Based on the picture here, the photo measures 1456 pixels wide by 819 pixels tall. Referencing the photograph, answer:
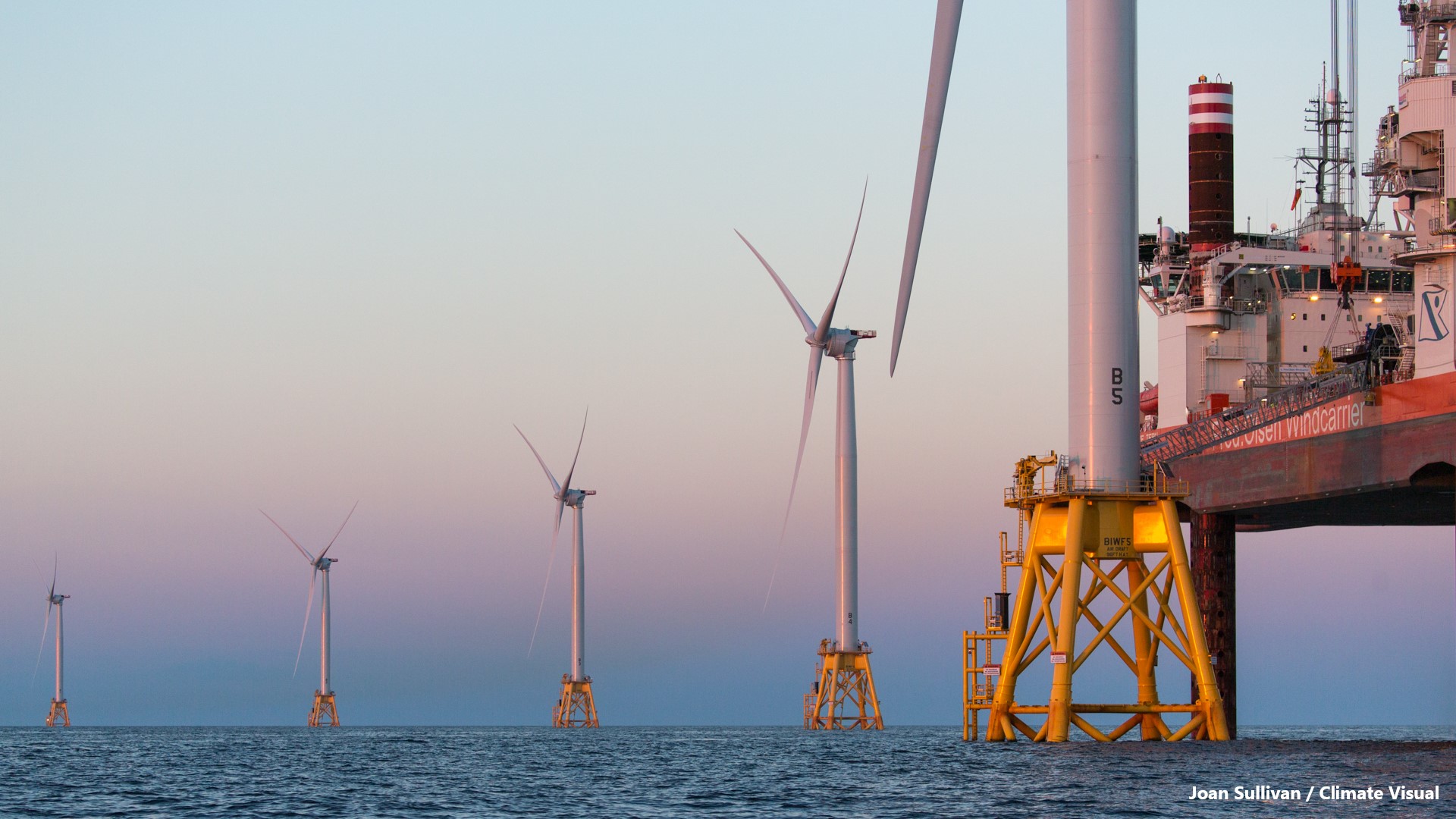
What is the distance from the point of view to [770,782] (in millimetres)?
63438

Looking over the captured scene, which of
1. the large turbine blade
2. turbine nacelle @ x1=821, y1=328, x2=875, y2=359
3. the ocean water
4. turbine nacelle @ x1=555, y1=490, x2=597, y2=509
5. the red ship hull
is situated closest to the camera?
the ocean water

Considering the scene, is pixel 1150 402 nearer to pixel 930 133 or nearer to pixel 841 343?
pixel 841 343

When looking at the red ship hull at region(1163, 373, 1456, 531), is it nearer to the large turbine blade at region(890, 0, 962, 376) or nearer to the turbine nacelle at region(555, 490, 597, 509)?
the large turbine blade at region(890, 0, 962, 376)

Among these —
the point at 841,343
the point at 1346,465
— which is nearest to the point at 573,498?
the point at 841,343

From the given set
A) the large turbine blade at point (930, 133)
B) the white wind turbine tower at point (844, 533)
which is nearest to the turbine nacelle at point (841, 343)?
the white wind turbine tower at point (844, 533)

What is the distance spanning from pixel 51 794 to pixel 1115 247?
42.5 metres

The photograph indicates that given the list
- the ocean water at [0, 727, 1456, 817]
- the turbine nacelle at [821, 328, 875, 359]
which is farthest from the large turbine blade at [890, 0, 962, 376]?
the turbine nacelle at [821, 328, 875, 359]

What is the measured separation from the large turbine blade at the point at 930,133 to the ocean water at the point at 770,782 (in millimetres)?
16004

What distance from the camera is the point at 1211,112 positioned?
12700 centimetres

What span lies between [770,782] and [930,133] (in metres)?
23.8

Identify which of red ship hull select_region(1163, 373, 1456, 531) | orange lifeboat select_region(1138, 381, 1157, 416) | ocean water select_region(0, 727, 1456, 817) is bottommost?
ocean water select_region(0, 727, 1456, 817)

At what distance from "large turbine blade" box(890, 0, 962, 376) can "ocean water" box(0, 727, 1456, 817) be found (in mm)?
16004

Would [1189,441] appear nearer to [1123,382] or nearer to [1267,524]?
[1267,524]

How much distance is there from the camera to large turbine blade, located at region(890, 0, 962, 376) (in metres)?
62.5
